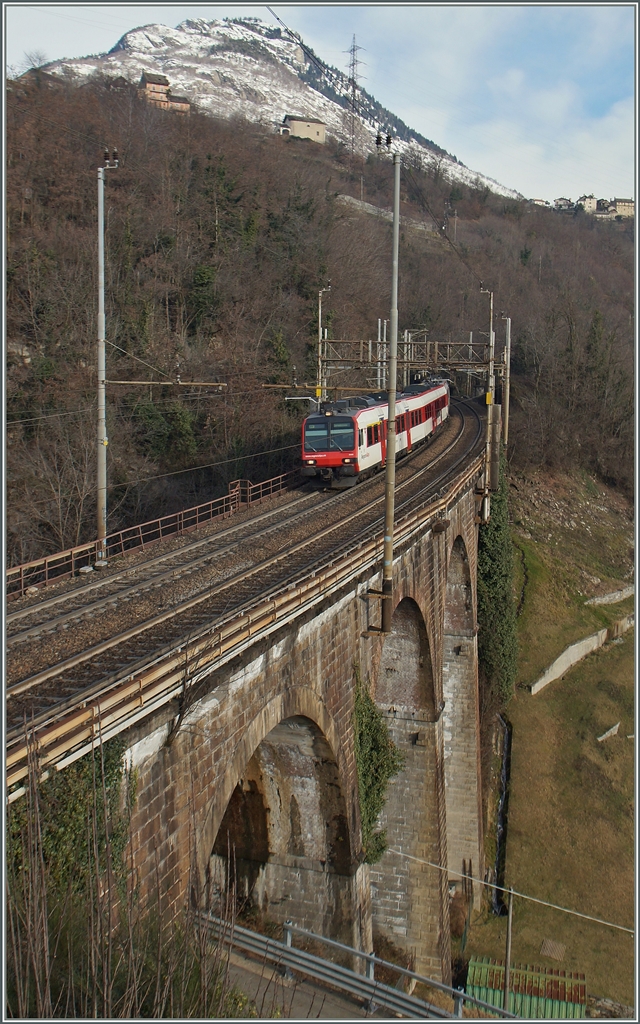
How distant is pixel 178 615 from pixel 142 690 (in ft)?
12.4

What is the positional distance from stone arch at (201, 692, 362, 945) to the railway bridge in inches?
1.1

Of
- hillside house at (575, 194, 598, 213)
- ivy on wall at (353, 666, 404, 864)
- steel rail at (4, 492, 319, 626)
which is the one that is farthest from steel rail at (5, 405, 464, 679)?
hillside house at (575, 194, 598, 213)

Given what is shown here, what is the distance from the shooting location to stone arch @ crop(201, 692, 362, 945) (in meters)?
13.4

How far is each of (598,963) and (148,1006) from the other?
21.7 meters

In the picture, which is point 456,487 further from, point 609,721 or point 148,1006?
point 148,1006

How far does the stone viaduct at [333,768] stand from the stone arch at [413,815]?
0.04 metres

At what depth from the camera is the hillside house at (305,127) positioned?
107m

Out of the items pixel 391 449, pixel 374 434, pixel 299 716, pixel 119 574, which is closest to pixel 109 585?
pixel 119 574

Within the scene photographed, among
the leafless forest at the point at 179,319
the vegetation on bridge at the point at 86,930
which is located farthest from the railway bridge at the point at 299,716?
the leafless forest at the point at 179,319

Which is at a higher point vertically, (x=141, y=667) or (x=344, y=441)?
(x=344, y=441)

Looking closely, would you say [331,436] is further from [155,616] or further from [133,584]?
[155,616]

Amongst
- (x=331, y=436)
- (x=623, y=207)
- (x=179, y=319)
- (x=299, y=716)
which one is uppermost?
(x=623, y=207)

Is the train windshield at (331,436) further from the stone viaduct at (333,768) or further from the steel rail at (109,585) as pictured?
the steel rail at (109,585)

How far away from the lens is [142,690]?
7391mm
